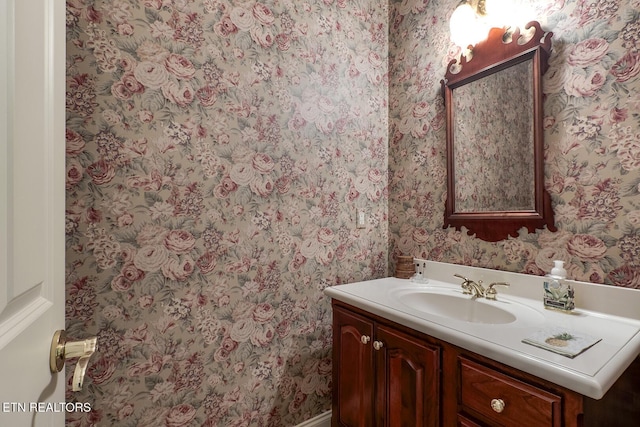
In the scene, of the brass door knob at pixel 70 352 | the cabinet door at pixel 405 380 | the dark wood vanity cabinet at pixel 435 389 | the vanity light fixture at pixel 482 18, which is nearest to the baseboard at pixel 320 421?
the dark wood vanity cabinet at pixel 435 389

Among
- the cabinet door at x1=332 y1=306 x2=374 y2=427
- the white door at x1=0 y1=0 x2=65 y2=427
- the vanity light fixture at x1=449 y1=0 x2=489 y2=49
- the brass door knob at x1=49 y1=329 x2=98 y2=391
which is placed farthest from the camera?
the vanity light fixture at x1=449 y1=0 x2=489 y2=49

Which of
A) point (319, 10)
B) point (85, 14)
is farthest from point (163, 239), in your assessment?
point (319, 10)

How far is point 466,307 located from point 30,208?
4.57ft

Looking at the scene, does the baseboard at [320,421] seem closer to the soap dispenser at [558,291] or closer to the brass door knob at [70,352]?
the soap dispenser at [558,291]

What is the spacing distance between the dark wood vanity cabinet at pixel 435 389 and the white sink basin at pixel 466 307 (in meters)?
0.16

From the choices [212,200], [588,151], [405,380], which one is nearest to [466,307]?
[405,380]

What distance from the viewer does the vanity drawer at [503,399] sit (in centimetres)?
68

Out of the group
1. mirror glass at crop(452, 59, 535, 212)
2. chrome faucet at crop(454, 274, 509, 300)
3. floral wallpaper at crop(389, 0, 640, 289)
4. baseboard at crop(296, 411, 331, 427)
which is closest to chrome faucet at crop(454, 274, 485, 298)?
chrome faucet at crop(454, 274, 509, 300)

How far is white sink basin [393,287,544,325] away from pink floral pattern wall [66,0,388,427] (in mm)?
432

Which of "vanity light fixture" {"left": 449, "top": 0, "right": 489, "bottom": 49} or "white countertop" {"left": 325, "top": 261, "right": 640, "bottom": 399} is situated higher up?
"vanity light fixture" {"left": 449, "top": 0, "right": 489, "bottom": 49}

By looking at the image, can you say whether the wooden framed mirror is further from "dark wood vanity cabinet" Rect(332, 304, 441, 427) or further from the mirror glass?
"dark wood vanity cabinet" Rect(332, 304, 441, 427)

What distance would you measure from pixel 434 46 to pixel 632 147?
1.03 meters

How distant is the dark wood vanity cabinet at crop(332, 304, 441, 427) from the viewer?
3.12ft

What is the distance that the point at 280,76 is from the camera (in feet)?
4.76
